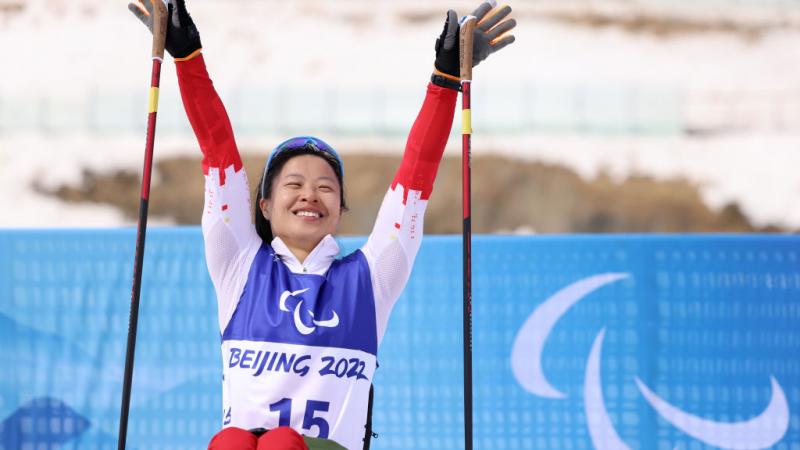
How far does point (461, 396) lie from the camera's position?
11.4 feet

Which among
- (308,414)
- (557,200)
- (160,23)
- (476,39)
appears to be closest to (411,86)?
(557,200)

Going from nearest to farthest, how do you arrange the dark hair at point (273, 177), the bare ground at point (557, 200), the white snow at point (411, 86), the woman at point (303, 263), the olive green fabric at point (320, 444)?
the olive green fabric at point (320, 444)
the woman at point (303, 263)
the dark hair at point (273, 177)
the bare ground at point (557, 200)
the white snow at point (411, 86)

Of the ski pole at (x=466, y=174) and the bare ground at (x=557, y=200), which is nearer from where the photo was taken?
the ski pole at (x=466, y=174)

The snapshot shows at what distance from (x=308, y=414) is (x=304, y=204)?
0.48m

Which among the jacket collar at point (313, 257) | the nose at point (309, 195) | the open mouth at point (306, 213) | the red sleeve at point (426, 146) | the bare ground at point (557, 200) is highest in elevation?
the bare ground at point (557, 200)

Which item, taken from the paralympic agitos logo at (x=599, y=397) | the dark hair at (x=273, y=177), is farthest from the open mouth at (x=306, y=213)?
the paralympic agitos logo at (x=599, y=397)

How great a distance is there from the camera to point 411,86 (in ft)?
25.8

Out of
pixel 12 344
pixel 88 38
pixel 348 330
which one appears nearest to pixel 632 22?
pixel 88 38

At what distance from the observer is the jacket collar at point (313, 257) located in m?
2.35

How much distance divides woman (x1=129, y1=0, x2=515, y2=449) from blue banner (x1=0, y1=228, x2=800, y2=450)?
110cm

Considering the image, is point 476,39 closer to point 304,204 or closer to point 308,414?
point 304,204

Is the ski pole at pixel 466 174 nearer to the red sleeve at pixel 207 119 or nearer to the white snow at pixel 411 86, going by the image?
the red sleeve at pixel 207 119

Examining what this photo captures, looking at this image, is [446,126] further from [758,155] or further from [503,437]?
[758,155]

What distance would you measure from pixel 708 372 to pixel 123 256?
2004 mm
